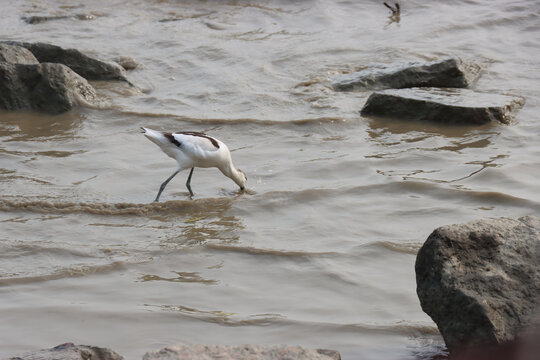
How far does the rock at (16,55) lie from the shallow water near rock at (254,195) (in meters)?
0.84

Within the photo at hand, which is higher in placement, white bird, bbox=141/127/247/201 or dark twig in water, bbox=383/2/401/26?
white bird, bbox=141/127/247/201

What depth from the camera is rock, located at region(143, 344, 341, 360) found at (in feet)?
11.8

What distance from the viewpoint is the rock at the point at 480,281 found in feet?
12.9

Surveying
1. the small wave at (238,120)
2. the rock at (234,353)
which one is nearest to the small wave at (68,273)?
the rock at (234,353)

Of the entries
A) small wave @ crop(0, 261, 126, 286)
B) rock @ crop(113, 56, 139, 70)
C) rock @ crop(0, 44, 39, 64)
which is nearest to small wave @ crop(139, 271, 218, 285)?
small wave @ crop(0, 261, 126, 286)

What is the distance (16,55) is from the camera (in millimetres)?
10055

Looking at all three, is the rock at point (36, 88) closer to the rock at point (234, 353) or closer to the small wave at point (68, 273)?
the small wave at point (68, 273)

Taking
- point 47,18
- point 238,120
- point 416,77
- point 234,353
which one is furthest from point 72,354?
point 47,18

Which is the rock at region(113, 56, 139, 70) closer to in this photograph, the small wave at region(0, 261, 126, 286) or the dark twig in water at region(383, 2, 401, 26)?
the dark twig in water at region(383, 2, 401, 26)

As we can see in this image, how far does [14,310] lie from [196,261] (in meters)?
1.39

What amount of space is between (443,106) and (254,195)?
2.90 metres

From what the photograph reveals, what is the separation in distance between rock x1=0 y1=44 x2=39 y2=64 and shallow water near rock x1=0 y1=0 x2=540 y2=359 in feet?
2.77

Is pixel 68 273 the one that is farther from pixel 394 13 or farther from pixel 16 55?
pixel 394 13

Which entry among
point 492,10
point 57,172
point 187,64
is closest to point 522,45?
point 492,10
